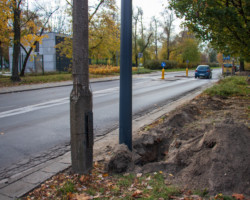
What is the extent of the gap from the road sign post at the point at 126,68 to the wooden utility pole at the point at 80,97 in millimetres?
772

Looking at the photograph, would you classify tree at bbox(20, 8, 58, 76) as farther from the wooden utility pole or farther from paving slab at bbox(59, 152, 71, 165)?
the wooden utility pole

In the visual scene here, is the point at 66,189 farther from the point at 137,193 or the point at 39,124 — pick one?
the point at 39,124

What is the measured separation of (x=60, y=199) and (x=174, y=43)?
224 ft

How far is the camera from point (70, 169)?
409 centimetres

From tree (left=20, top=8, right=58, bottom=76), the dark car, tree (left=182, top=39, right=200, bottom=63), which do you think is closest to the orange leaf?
tree (left=20, top=8, right=58, bottom=76)

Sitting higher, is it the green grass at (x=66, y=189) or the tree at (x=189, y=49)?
the tree at (x=189, y=49)

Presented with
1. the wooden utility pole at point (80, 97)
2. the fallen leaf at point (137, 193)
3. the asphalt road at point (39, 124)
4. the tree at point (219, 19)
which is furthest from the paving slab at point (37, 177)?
the tree at point (219, 19)

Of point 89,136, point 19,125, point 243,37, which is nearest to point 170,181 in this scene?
point 89,136

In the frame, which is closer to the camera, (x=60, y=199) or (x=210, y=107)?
(x=60, y=199)

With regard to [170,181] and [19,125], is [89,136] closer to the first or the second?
[170,181]

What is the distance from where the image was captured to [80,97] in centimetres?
363

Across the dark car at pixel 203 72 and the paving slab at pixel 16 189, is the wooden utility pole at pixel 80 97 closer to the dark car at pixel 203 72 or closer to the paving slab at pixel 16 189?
the paving slab at pixel 16 189

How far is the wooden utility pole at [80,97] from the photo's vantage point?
356 cm

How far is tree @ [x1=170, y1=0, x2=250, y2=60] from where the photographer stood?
8742mm
